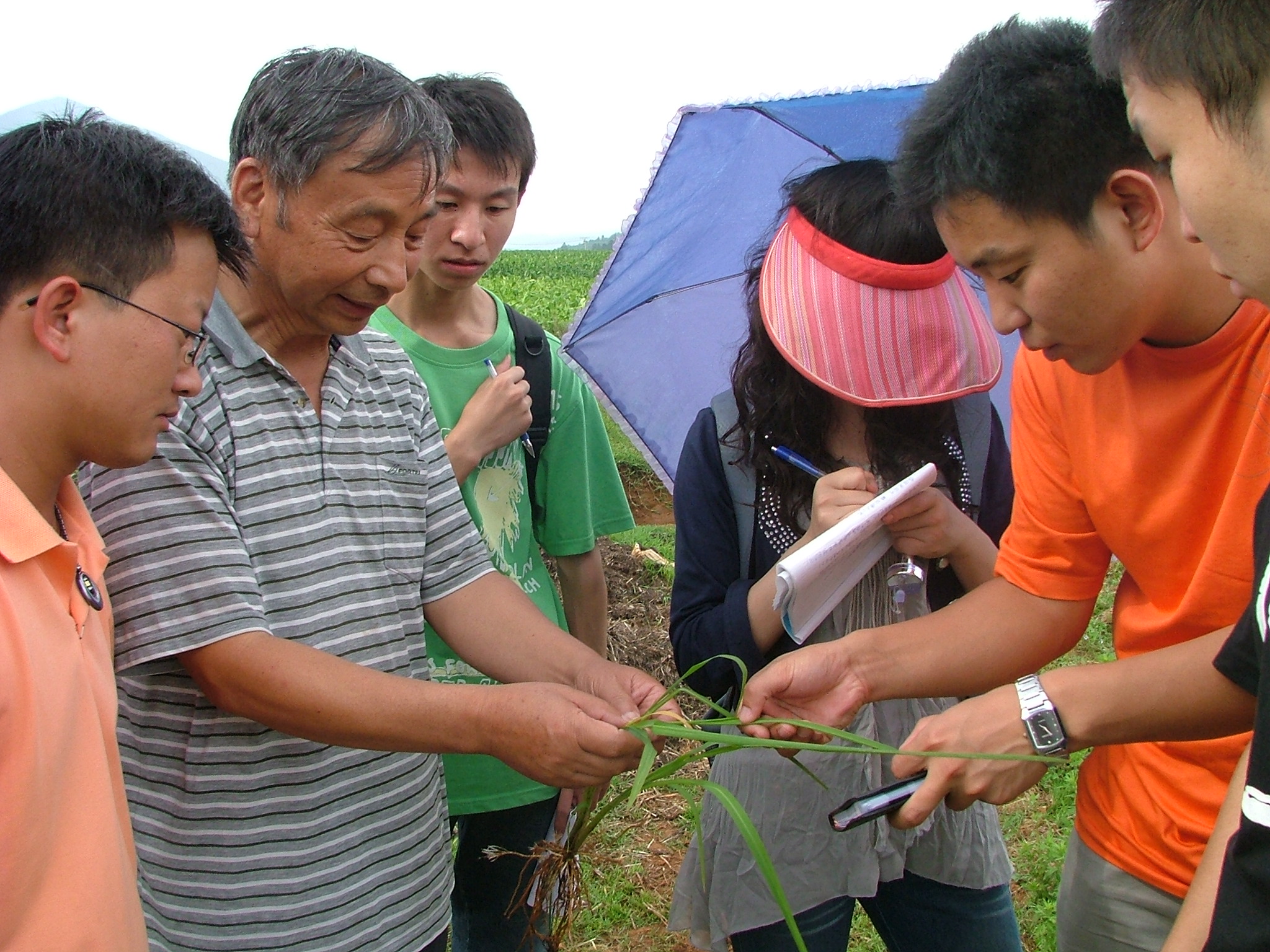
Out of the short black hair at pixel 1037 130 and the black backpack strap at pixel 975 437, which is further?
the black backpack strap at pixel 975 437

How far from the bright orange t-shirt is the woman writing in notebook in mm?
239

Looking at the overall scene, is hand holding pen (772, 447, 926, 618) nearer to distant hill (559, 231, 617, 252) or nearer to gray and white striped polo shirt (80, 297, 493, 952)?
gray and white striped polo shirt (80, 297, 493, 952)

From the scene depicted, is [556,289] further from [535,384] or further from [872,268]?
[872,268]

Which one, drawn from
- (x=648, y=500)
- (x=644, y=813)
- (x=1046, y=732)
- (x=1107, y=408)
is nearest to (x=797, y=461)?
(x=1107, y=408)

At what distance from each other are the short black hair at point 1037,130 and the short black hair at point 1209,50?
0.44m

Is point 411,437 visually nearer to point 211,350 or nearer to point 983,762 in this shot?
point 211,350

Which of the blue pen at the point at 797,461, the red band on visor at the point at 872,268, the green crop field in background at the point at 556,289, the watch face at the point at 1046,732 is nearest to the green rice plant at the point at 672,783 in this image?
the watch face at the point at 1046,732

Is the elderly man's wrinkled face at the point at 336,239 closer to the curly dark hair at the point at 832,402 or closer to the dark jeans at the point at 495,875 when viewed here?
the curly dark hair at the point at 832,402

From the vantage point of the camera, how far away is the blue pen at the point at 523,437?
8.98 feet

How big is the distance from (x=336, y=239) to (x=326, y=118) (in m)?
0.21

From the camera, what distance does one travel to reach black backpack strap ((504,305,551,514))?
2.78 metres

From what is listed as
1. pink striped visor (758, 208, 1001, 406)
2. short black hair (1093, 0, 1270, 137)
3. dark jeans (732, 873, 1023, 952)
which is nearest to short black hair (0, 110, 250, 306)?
pink striped visor (758, 208, 1001, 406)

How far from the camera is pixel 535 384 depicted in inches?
110

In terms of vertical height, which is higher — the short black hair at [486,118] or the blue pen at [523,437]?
the short black hair at [486,118]
